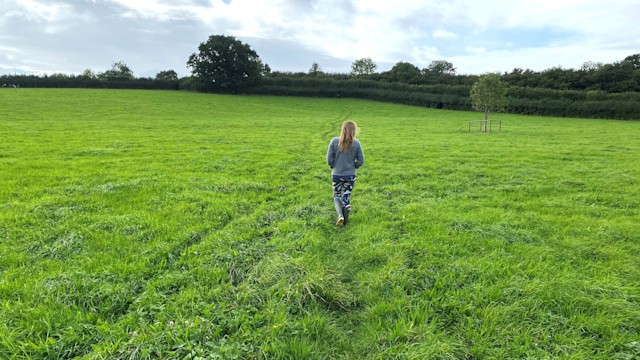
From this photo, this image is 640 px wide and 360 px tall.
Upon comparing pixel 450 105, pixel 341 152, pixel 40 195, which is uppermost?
pixel 450 105

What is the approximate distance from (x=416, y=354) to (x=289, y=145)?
17099 mm

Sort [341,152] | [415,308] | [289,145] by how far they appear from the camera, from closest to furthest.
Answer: [415,308] < [341,152] < [289,145]

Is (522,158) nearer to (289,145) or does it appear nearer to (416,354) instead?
(289,145)

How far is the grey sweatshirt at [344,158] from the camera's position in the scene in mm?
7637

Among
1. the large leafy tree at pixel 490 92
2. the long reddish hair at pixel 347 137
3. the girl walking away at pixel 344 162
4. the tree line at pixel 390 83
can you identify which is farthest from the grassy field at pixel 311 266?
the tree line at pixel 390 83

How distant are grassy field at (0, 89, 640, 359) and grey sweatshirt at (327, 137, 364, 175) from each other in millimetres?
1133

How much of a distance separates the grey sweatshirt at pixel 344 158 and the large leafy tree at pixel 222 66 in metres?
65.4

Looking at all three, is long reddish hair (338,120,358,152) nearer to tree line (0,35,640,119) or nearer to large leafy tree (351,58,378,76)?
tree line (0,35,640,119)

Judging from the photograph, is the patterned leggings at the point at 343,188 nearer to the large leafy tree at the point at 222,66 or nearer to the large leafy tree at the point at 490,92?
the large leafy tree at the point at 490,92

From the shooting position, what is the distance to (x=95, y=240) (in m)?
6.05

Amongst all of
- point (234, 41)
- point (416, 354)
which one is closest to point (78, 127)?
point (416, 354)

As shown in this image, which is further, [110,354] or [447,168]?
[447,168]

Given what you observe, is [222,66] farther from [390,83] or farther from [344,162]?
[344,162]

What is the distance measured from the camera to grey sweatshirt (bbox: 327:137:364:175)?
7637 mm
